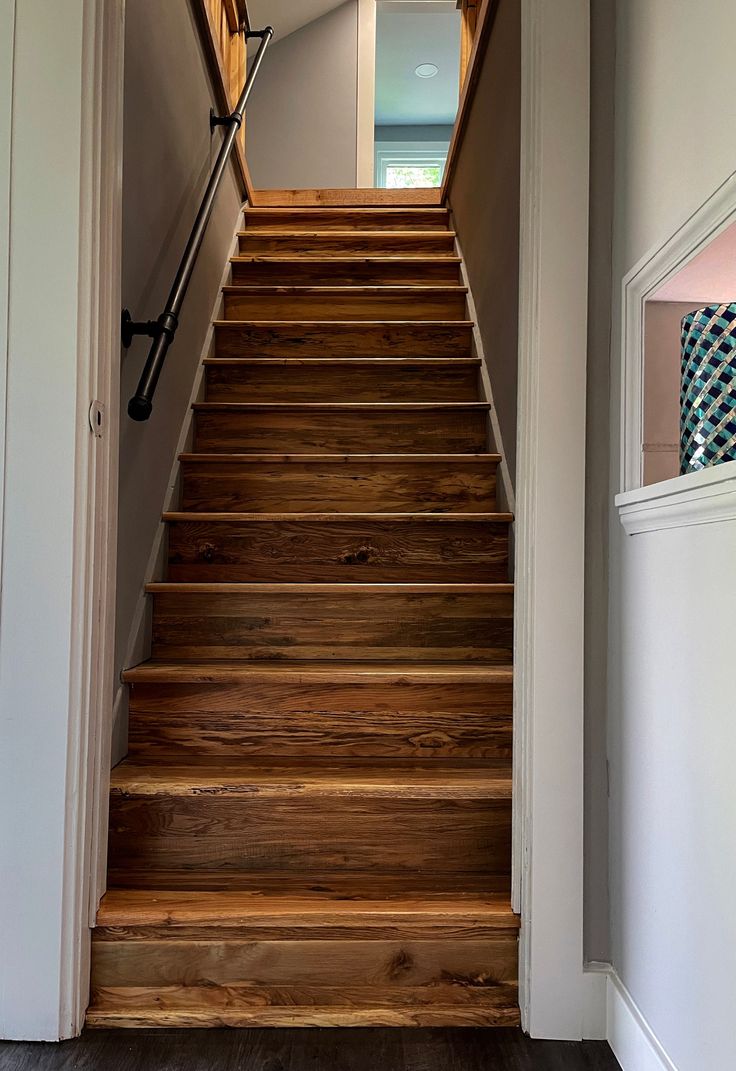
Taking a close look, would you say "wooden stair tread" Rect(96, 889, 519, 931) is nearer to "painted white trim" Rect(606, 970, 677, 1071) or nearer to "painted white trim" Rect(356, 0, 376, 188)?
"painted white trim" Rect(606, 970, 677, 1071)

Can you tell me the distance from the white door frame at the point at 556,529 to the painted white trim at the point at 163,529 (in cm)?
85

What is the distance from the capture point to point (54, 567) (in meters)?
1.31

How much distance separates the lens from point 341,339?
9.45ft

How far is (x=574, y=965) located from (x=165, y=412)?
64.5 inches

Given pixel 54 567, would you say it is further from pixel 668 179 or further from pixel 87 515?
pixel 668 179

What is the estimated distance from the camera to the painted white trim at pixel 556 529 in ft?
4.31

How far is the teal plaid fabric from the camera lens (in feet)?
3.40

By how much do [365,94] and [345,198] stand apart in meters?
1.60

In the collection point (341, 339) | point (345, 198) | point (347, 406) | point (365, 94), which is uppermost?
point (365, 94)

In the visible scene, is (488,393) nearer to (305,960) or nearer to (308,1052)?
(305,960)

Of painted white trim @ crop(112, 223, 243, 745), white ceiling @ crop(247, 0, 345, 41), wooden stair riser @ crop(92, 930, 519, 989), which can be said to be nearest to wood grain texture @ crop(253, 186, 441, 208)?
painted white trim @ crop(112, 223, 243, 745)

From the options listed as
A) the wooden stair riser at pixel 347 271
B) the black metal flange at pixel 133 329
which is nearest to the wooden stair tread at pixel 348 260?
the wooden stair riser at pixel 347 271

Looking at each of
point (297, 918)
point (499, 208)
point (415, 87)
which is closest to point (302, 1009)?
point (297, 918)

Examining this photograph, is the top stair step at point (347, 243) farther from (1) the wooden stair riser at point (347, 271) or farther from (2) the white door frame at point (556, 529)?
(2) the white door frame at point (556, 529)
